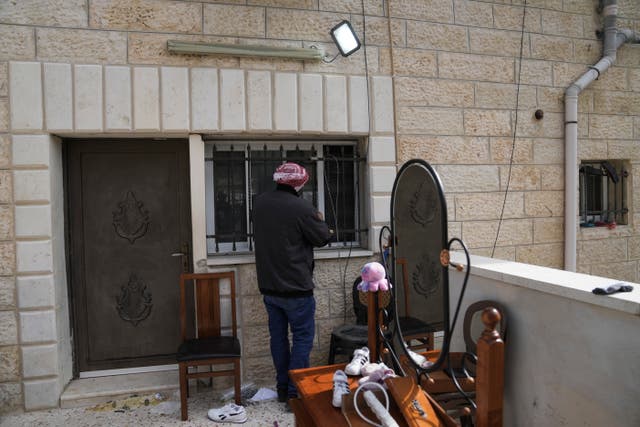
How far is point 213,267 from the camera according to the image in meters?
3.59

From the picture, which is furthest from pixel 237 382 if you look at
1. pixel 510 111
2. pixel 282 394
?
pixel 510 111

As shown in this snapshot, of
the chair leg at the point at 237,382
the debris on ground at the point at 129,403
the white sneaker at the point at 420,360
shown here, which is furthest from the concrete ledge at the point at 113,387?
the white sneaker at the point at 420,360

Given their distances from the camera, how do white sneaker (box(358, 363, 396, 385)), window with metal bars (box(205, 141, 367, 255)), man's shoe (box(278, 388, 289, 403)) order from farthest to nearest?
window with metal bars (box(205, 141, 367, 255)) → man's shoe (box(278, 388, 289, 403)) → white sneaker (box(358, 363, 396, 385))

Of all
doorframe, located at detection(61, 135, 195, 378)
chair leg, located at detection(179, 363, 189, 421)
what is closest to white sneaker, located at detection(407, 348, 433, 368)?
chair leg, located at detection(179, 363, 189, 421)

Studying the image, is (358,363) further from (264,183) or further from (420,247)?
(264,183)

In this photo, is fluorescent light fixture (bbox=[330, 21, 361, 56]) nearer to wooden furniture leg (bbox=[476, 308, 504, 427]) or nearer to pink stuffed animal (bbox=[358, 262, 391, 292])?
pink stuffed animal (bbox=[358, 262, 391, 292])

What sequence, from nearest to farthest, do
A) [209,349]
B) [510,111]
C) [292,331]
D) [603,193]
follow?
[209,349]
[292,331]
[510,111]
[603,193]

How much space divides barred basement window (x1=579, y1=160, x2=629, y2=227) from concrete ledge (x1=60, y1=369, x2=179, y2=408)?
13.8 ft

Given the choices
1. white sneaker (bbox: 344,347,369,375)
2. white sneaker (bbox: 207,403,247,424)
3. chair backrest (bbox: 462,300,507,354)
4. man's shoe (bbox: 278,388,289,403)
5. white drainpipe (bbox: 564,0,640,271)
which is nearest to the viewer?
white sneaker (bbox: 344,347,369,375)

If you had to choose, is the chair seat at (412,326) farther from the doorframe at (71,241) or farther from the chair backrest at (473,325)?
the doorframe at (71,241)

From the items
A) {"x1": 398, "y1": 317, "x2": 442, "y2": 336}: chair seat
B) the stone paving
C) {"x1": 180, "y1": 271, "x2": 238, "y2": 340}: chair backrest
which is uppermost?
{"x1": 398, "y1": 317, "x2": 442, "y2": 336}: chair seat

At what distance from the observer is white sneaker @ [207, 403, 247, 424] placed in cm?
307

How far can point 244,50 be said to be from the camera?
3531 millimetres

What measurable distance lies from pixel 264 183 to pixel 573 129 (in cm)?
293
